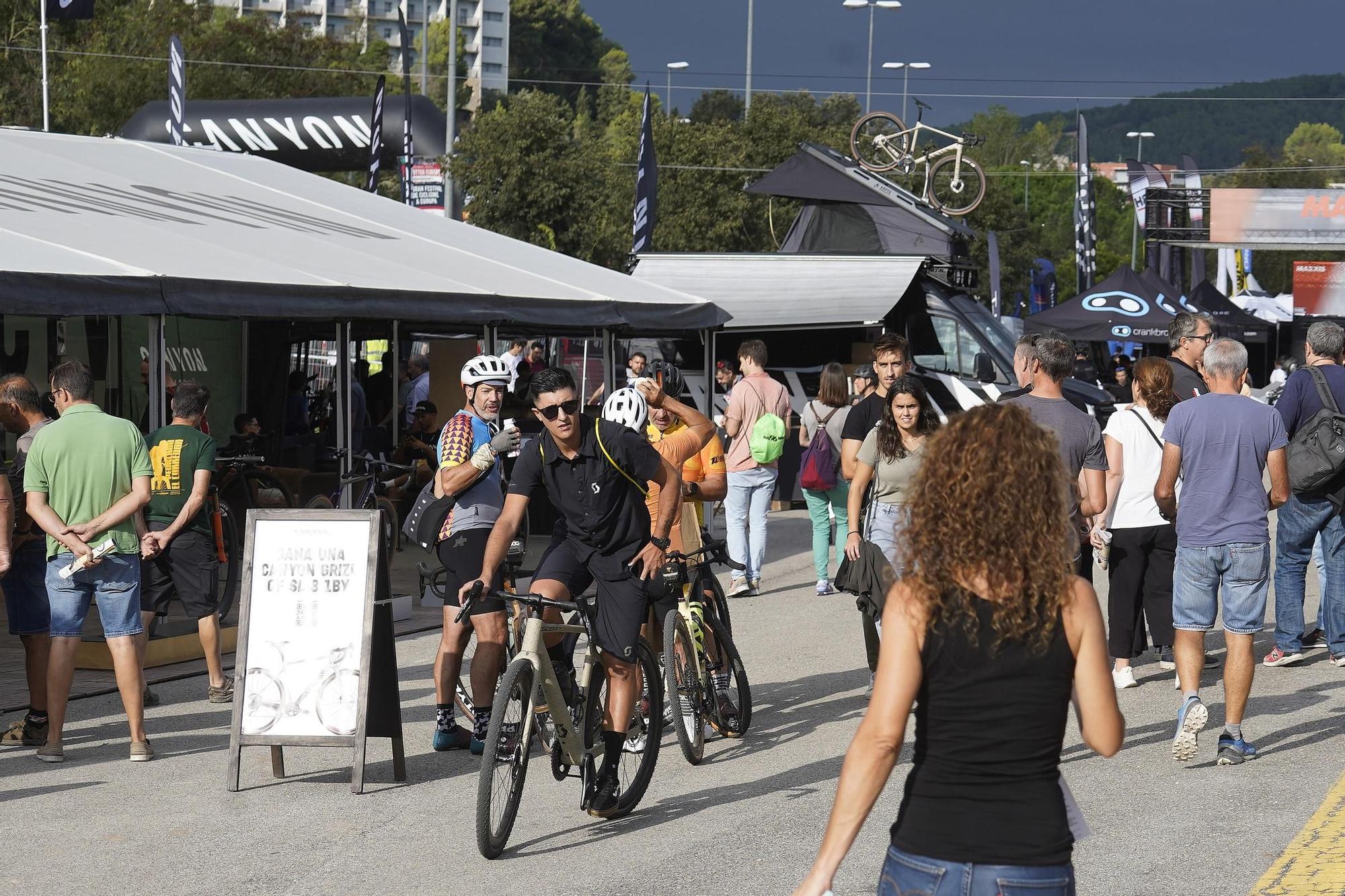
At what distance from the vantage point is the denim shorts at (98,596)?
291 inches

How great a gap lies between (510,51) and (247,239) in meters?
144

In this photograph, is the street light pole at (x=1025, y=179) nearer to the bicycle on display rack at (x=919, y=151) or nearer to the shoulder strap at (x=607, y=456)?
the bicycle on display rack at (x=919, y=151)

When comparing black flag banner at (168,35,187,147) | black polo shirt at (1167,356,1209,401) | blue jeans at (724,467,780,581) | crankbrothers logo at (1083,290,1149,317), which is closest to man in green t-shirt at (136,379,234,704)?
blue jeans at (724,467,780,581)

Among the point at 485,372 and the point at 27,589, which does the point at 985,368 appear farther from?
the point at 27,589

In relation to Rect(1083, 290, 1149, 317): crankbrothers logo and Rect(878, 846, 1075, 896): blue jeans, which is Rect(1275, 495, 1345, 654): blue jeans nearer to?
Rect(878, 846, 1075, 896): blue jeans

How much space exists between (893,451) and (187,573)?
12.5 ft

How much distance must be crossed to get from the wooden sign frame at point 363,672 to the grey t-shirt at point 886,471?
2.44m

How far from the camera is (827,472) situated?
12.6 meters

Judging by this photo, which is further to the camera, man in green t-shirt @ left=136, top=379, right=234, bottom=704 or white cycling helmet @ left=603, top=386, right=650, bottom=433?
man in green t-shirt @ left=136, top=379, right=234, bottom=704

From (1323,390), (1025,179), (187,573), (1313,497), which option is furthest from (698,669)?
(1025,179)

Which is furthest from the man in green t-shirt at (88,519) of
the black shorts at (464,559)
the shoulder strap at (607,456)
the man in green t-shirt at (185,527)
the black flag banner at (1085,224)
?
the black flag banner at (1085,224)

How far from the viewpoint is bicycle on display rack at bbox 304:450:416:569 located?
37.6 feet

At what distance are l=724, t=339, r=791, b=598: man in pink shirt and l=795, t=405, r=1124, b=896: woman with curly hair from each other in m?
9.64

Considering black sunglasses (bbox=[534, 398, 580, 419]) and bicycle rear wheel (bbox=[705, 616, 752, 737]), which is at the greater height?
black sunglasses (bbox=[534, 398, 580, 419])
